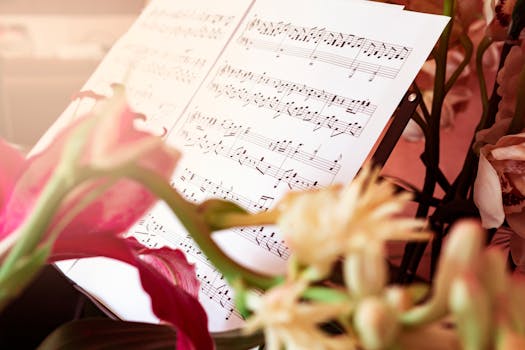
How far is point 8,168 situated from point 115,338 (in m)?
0.13

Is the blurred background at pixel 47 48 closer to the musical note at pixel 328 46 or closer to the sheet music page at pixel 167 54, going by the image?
the sheet music page at pixel 167 54

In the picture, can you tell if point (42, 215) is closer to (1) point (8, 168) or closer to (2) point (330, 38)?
(1) point (8, 168)

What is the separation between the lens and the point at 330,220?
0.21m

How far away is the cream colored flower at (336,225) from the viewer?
0.69ft

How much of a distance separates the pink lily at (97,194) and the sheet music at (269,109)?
20cm

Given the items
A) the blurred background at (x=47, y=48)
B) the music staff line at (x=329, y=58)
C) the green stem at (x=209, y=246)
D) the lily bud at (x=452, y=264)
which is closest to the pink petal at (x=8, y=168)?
the green stem at (x=209, y=246)

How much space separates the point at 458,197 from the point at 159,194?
1.49ft

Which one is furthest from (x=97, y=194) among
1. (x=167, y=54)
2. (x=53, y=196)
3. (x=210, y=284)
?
(x=167, y=54)

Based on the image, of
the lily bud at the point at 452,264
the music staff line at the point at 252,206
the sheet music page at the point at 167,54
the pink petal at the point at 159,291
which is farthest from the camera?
the sheet music page at the point at 167,54

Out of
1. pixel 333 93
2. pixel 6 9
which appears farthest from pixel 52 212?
pixel 6 9

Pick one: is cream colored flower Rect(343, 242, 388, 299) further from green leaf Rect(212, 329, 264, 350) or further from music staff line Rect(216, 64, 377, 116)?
music staff line Rect(216, 64, 377, 116)

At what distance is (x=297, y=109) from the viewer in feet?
2.07

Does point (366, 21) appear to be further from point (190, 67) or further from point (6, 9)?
point (6, 9)

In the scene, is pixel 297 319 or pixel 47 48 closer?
pixel 297 319
